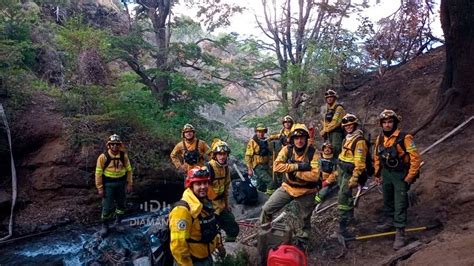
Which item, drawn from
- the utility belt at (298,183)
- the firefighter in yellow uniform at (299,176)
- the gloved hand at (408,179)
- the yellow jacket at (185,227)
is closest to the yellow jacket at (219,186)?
the firefighter in yellow uniform at (299,176)

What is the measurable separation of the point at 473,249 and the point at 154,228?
406cm

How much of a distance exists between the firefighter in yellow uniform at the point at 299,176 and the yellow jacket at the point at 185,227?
2243mm

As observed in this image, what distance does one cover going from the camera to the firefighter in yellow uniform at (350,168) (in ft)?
21.2

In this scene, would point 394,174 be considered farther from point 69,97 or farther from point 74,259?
point 69,97

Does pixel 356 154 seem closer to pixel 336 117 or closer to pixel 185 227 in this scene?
pixel 336 117

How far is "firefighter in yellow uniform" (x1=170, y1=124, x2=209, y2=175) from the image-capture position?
878 centimetres

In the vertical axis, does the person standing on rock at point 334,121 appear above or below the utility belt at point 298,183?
above

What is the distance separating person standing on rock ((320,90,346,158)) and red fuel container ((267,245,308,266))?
4.70 m

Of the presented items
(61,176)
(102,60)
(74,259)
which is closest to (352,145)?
(74,259)

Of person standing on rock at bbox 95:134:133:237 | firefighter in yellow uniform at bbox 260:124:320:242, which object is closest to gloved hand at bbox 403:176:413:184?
firefighter in yellow uniform at bbox 260:124:320:242

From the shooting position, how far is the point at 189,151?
8.85m

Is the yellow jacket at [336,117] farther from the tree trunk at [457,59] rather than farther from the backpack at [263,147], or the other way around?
the tree trunk at [457,59]

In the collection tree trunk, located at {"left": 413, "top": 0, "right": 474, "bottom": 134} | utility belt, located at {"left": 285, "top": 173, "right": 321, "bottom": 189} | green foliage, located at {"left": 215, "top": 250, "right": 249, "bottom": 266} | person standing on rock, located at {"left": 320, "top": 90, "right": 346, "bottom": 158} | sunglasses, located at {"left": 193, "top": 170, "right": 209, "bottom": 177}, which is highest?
tree trunk, located at {"left": 413, "top": 0, "right": 474, "bottom": 134}

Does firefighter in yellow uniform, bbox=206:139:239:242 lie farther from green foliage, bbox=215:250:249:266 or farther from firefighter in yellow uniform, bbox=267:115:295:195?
firefighter in yellow uniform, bbox=267:115:295:195
